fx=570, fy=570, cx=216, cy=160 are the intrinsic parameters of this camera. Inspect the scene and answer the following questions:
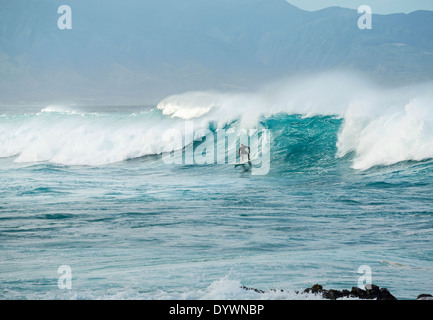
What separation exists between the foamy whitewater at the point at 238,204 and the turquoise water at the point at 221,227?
0.03 m

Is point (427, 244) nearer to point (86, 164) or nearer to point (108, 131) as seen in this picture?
point (86, 164)

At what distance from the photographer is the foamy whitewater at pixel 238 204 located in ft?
18.5

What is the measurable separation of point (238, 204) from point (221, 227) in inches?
76.1

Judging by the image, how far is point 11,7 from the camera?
182m

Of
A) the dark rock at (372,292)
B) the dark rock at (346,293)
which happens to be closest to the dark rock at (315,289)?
the dark rock at (346,293)

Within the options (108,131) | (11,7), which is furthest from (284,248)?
(11,7)

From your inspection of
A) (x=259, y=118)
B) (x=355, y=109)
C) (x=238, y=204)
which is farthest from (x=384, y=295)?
(x=259, y=118)

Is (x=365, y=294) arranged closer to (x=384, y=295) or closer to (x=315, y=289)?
(x=384, y=295)

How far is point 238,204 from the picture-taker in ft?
33.1

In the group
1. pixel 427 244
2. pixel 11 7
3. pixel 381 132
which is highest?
pixel 11 7

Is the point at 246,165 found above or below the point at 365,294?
above

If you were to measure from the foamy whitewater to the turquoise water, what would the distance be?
0.03 meters

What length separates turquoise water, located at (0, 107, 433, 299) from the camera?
546 cm
